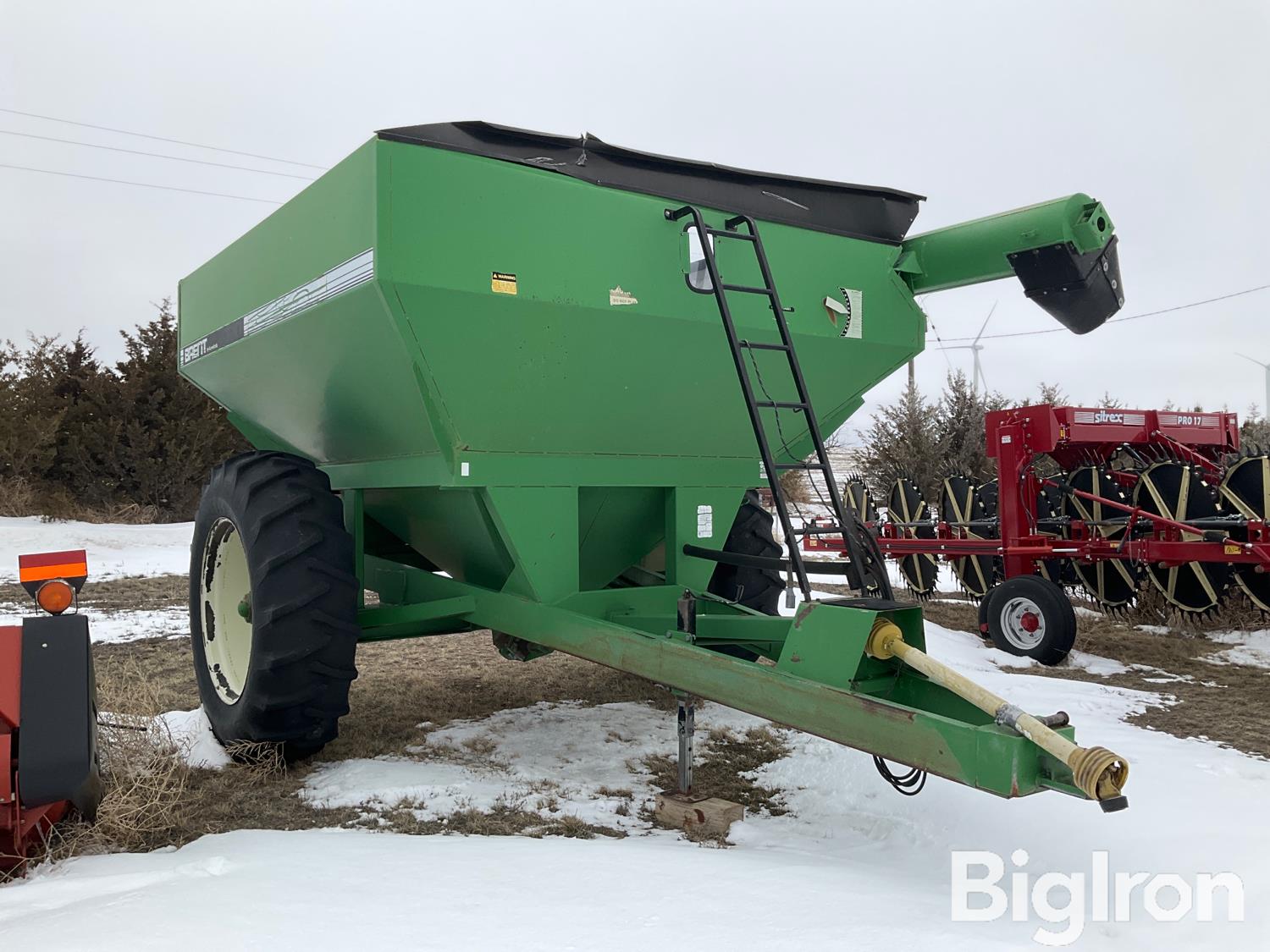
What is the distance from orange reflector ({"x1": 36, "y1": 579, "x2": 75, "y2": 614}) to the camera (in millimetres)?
2949

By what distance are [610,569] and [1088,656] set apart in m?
3.97

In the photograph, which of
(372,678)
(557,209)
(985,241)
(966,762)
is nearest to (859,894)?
(966,762)

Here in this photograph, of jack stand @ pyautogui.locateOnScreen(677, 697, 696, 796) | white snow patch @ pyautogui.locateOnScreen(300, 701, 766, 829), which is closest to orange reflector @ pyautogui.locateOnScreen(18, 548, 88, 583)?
white snow patch @ pyautogui.locateOnScreen(300, 701, 766, 829)

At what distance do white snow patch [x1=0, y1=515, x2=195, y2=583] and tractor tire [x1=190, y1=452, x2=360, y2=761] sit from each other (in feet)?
27.0

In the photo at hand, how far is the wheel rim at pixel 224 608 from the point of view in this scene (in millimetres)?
4586

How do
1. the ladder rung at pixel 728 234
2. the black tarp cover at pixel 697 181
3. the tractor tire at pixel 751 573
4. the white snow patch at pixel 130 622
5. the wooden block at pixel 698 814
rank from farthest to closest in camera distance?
the white snow patch at pixel 130 622 < the tractor tire at pixel 751 573 < the ladder rung at pixel 728 234 < the black tarp cover at pixel 697 181 < the wooden block at pixel 698 814

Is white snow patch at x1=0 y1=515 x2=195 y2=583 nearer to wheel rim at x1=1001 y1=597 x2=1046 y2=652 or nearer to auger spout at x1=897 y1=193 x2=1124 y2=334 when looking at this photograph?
wheel rim at x1=1001 y1=597 x2=1046 y2=652

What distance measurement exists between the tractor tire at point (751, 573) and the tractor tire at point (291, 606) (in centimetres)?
196

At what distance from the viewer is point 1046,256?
13.3ft

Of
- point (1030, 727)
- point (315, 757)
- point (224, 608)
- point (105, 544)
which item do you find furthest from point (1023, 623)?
point (105, 544)

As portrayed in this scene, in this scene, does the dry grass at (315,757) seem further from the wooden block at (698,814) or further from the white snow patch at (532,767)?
the wooden block at (698,814)

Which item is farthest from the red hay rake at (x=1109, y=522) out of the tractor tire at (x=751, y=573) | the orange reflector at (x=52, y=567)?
the orange reflector at (x=52, y=567)

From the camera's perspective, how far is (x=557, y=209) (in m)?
3.59

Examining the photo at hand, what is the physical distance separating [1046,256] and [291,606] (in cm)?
342
